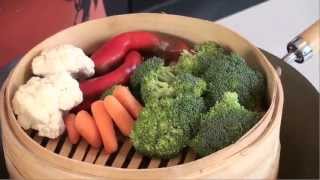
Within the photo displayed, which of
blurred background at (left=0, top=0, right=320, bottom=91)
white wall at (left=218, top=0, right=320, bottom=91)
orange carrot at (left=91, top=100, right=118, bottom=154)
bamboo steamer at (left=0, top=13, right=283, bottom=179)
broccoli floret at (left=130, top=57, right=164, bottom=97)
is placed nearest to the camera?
bamboo steamer at (left=0, top=13, right=283, bottom=179)

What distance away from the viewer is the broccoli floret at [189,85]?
34.0 inches

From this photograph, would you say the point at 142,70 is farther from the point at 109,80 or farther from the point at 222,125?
the point at 222,125

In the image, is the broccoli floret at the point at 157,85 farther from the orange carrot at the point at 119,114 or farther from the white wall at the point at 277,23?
the white wall at the point at 277,23

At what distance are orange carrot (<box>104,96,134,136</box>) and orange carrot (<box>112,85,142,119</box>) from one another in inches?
0.6

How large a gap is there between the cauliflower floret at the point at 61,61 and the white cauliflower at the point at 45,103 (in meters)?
0.03

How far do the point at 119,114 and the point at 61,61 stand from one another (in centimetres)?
15

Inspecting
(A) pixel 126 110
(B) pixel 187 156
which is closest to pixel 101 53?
(A) pixel 126 110

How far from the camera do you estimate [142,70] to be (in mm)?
952

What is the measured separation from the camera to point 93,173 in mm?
725

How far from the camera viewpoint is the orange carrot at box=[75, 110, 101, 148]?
85 cm

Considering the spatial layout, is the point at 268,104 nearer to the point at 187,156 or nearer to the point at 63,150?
the point at 187,156

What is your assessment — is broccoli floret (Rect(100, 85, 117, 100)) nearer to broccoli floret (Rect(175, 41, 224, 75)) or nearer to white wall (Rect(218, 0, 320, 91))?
broccoli floret (Rect(175, 41, 224, 75))

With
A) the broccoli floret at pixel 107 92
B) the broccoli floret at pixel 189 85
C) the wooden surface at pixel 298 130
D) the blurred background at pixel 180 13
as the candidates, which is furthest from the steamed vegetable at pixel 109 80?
the blurred background at pixel 180 13

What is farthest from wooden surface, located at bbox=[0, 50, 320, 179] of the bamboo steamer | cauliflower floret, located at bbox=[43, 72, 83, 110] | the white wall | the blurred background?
the white wall
